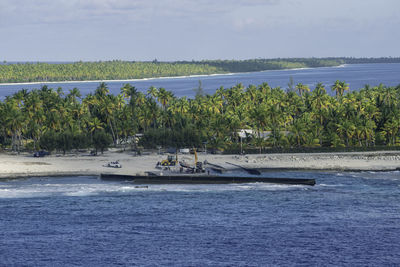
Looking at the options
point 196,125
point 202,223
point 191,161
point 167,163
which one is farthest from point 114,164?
point 202,223

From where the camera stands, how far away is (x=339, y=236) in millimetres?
90500

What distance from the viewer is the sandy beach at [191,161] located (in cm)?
13650

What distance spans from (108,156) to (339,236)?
79006 mm

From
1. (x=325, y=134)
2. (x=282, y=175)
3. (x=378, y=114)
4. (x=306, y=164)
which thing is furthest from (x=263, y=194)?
(x=378, y=114)

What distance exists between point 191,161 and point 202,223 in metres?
47.1

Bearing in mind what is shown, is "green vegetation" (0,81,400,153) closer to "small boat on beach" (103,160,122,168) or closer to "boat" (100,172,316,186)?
"small boat on beach" (103,160,122,168)

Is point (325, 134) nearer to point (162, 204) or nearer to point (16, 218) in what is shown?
point (162, 204)

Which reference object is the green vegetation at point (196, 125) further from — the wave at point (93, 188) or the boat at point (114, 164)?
the wave at point (93, 188)

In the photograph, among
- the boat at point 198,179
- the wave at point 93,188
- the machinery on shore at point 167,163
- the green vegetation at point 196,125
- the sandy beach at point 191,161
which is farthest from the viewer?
the green vegetation at point 196,125

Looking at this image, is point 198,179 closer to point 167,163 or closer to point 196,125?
point 167,163

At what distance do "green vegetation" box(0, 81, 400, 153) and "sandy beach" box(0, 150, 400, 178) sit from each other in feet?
15.1

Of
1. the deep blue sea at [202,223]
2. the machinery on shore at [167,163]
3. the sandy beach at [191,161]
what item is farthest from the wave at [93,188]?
the machinery on shore at [167,163]

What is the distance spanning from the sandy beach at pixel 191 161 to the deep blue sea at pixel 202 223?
5612 millimetres

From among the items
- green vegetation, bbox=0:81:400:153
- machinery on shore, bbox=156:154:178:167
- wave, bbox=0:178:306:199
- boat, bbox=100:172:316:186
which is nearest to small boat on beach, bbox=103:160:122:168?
machinery on shore, bbox=156:154:178:167
